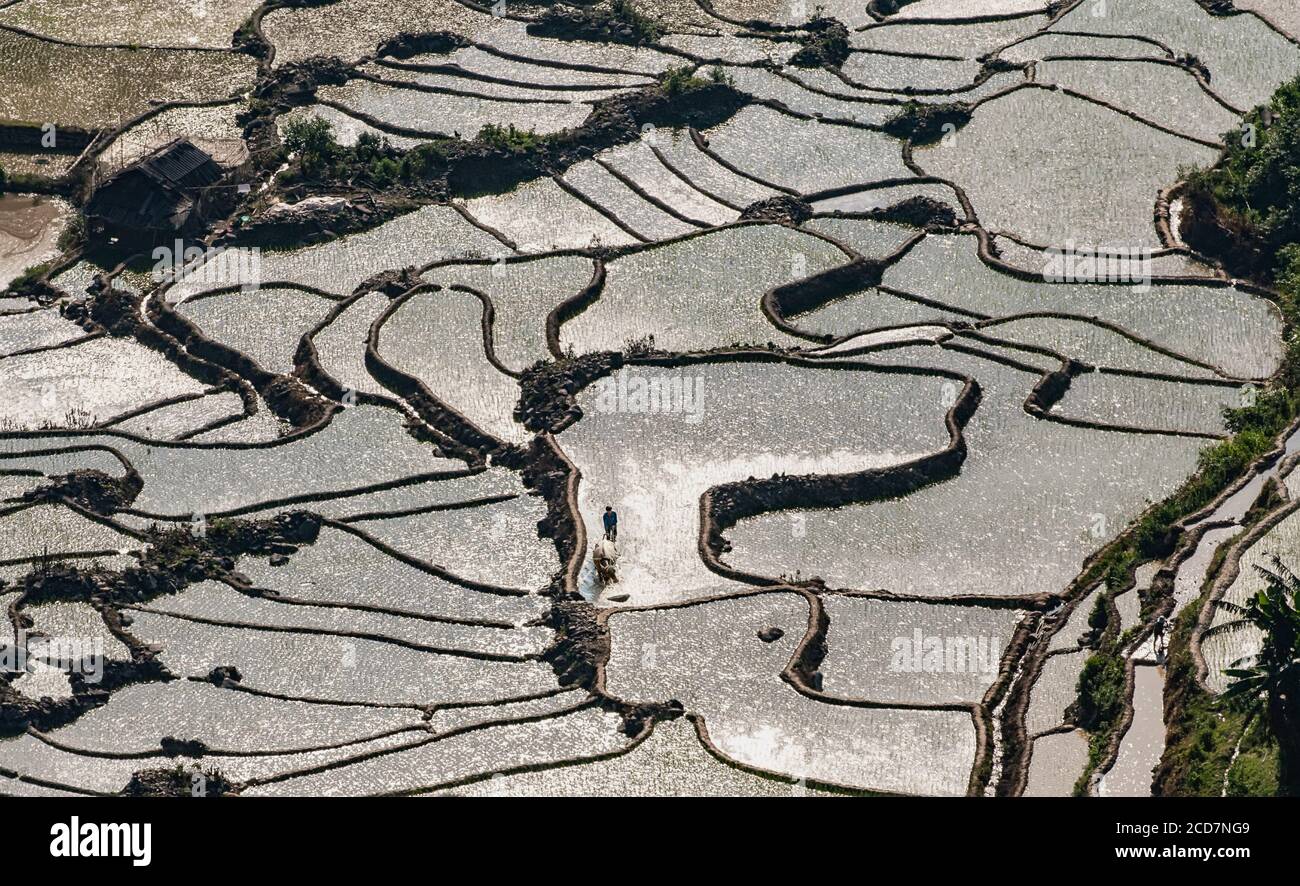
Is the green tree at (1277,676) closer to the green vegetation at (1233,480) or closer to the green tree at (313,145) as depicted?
the green vegetation at (1233,480)

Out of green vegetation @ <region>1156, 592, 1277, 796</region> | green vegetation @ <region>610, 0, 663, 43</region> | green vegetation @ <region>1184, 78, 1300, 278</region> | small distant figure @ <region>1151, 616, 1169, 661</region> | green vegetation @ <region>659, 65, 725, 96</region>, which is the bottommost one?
green vegetation @ <region>1156, 592, 1277, 796</region>

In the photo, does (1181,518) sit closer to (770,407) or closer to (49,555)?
(770,407)

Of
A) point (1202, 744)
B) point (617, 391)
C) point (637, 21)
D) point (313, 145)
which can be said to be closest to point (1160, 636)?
point (1202, 744)

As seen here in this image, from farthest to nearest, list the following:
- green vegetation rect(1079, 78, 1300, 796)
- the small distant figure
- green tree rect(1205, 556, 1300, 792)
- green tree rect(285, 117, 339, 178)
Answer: green tree rect(285, 117, 339, 178), the small distant figure, green vegetation rect(1079, 78, 1300, 796), green tree rect(1205, 556, 1300, 792)

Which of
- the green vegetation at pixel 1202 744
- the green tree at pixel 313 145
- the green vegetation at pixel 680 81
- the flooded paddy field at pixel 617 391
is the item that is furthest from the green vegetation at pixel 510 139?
the green vegetation at pixel 1202 744

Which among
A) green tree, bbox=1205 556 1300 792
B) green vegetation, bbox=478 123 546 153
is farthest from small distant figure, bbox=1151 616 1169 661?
green vegetation, bbox=478 123 546 153

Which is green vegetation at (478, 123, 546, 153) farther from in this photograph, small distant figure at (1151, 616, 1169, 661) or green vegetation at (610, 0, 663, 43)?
small distant figure at (1151, 616, 1169, 661)

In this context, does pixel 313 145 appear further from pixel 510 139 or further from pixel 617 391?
pixel 617 391
